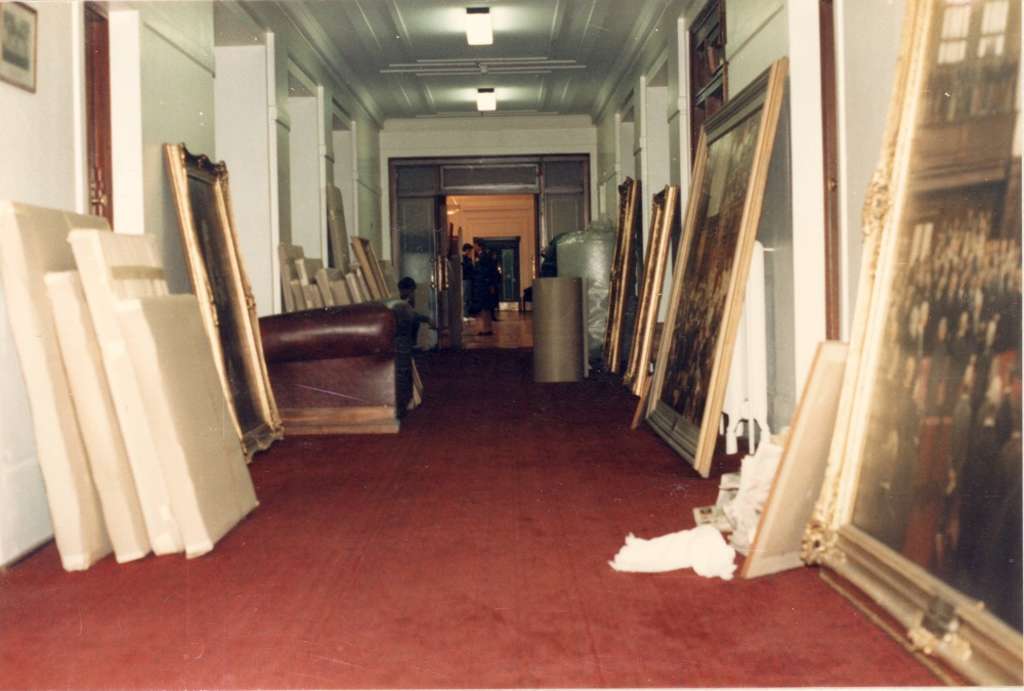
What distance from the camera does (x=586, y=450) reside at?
17.8ft

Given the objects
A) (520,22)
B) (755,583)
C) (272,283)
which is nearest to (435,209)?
(520,22)

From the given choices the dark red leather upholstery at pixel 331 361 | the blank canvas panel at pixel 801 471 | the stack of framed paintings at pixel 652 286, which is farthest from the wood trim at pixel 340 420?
the blank canvas panel at pixel 801 471

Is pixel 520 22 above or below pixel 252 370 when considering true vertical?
above

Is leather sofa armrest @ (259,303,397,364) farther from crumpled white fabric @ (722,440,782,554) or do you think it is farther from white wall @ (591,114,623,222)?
white wall @ (591,114,623,222)

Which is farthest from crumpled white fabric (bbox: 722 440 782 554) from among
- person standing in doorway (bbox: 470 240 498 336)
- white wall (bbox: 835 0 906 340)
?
person standing in doorway (bbox: 470 240 498 336)

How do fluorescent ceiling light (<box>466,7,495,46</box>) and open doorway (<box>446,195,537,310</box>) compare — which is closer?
fluorescent ceiling light (<box>466,7,495,46</box>)

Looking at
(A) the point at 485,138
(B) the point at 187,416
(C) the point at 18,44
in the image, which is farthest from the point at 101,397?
(A) the point at 485,138

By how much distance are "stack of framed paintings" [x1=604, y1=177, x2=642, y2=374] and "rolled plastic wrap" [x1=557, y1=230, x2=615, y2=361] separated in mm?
480

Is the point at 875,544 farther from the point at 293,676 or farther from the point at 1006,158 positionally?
the point at 293,676

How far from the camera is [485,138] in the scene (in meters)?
14.7

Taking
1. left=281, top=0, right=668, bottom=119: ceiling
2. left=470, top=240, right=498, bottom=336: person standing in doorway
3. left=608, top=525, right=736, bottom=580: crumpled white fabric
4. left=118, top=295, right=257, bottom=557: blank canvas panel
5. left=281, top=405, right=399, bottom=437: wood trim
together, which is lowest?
left=608, top=525, right=736, bottom=580: crumpled white fabric

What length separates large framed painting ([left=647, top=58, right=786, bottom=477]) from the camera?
4.57 m

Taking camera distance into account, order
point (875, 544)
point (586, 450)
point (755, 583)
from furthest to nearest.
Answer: point (586, 450), point (755, 583), point (875, 544)

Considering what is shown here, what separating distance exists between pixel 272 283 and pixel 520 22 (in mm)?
3447
